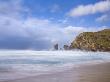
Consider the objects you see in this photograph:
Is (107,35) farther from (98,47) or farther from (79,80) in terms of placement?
(79,80)

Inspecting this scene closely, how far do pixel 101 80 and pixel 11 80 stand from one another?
3.55 metres

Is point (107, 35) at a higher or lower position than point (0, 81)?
higher

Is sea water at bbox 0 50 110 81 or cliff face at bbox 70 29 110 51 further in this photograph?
cliff face at bbox 70 29 110 51

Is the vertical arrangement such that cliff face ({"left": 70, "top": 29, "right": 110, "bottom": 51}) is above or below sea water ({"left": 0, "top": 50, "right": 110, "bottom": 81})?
above

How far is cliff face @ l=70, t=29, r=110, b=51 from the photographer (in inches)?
4710

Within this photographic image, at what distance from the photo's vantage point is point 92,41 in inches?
4926

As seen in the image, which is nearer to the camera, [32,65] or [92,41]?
[32,65]

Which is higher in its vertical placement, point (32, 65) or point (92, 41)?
point (92, 41)

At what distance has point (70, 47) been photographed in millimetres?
131750

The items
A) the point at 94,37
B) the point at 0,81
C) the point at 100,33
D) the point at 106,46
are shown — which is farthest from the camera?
the point at 100,33

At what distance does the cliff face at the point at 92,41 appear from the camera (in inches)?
4710

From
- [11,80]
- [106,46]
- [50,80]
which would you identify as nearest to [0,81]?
[11,80]

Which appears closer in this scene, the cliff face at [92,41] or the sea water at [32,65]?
the sea water at [32,65]

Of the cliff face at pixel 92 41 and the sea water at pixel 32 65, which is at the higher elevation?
the cliff face at pixel 92 41
